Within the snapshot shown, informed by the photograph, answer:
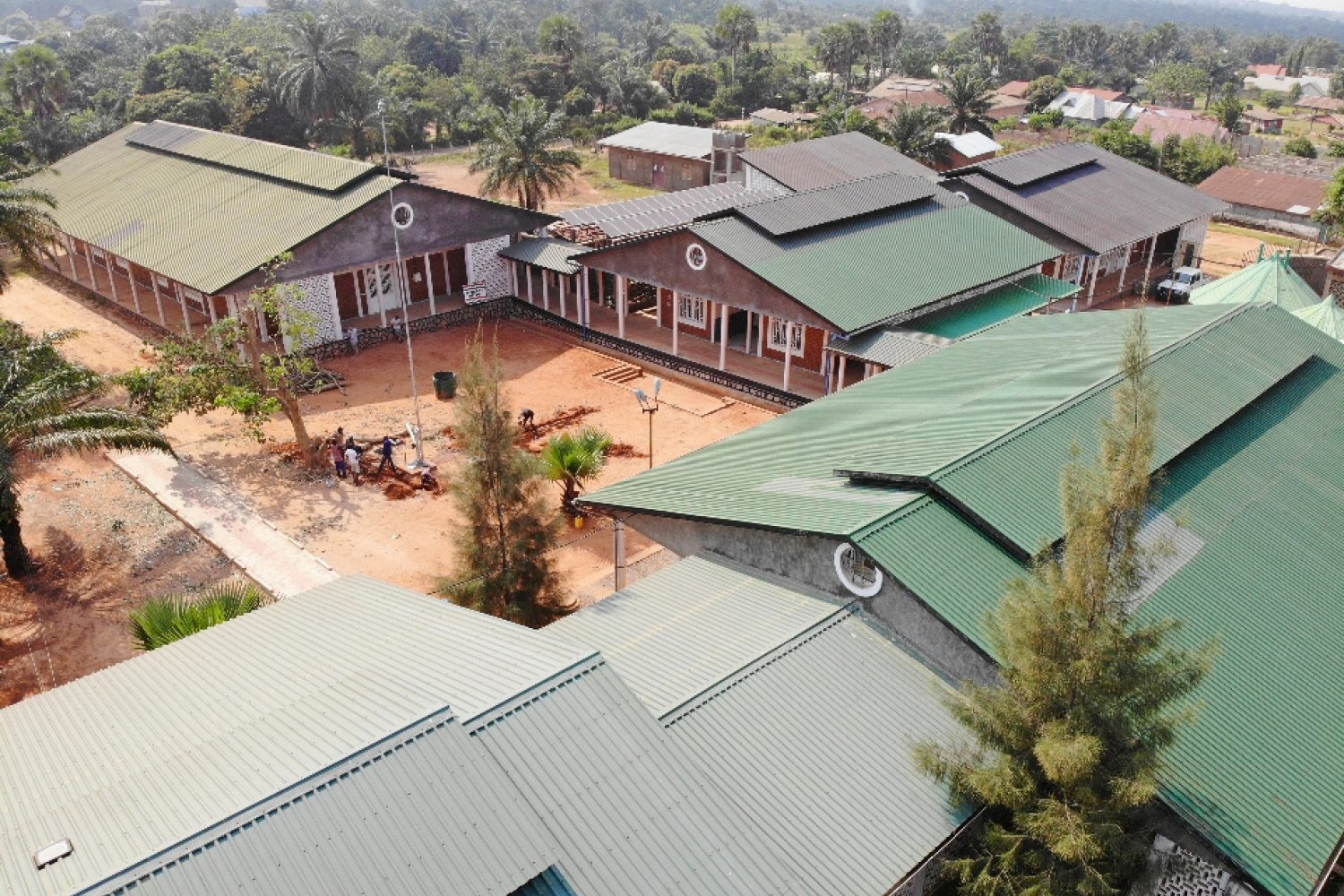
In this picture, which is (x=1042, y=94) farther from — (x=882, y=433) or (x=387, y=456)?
(x=882, y=433)

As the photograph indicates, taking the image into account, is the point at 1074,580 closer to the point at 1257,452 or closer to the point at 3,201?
the point at 1257,452

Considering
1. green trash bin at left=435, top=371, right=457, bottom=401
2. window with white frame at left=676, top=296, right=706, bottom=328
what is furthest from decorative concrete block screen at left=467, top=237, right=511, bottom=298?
green trash bin at left=435, top=371, right=457, bottom=401

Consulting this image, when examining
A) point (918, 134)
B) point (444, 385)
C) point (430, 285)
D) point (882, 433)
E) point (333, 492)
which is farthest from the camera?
point (918, 134)

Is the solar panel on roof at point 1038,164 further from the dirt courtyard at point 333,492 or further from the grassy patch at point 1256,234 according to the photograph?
the dirt courtyard at point 333,492

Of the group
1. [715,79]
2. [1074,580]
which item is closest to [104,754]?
[1074,580]

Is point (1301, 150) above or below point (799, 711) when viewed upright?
below

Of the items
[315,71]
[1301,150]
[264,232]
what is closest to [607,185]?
[315,71]
